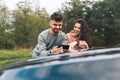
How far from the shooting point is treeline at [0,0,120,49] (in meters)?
49.3

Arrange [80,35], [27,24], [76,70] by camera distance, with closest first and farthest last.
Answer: [76,70]
[80,35]
[27,24]

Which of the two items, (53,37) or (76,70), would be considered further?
(53,37)

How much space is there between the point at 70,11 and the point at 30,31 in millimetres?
5999

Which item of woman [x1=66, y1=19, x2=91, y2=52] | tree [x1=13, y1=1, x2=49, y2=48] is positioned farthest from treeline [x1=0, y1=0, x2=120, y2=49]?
woman [x1=66, y1=19, x2=91, y2=52]

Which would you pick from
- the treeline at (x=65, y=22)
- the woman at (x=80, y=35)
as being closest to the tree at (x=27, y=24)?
the treeline at (x=65, y=22)

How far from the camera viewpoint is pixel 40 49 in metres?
3.36

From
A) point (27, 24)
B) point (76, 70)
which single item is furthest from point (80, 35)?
point (27, 24)

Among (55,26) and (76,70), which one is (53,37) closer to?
(55,26)

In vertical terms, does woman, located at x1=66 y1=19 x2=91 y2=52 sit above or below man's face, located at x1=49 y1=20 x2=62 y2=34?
below

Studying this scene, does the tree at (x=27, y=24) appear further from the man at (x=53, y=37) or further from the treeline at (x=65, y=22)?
the man at (x=53, y=37)

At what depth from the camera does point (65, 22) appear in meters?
51.3

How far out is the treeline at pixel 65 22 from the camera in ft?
162

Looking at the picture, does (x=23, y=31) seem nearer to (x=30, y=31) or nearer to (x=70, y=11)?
(x=30, y=31)

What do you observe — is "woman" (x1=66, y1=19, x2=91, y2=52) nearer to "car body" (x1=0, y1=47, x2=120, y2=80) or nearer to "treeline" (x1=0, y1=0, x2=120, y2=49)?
→ "car body" (x1=0, y1=47, x2=120, y2=80)
